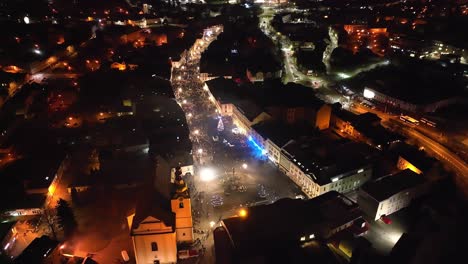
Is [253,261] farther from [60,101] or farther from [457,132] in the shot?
[60,101]

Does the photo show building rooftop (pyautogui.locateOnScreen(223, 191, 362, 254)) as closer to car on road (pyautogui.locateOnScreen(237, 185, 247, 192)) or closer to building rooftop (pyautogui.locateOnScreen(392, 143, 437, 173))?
car on road (pyautogui.locateOnScreen(237, 185, 247, 192))

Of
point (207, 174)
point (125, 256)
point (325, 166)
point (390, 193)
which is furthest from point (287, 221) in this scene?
point (125, 256)

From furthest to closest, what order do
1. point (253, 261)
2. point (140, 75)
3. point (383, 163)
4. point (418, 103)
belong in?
point (140, 75), point (418, 103), point (383, 163), point (253, 261)

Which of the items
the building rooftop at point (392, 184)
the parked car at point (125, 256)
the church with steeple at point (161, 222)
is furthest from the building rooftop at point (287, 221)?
the parked car at point (125, 256)

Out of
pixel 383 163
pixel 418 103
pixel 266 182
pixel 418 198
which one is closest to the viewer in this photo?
pixel 418 198

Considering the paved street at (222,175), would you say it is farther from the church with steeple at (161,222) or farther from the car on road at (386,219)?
the car on road at (386,219)

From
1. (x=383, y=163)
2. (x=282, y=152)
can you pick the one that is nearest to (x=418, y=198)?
(x=383, y=163)

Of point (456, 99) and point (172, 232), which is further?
point (456, 99)

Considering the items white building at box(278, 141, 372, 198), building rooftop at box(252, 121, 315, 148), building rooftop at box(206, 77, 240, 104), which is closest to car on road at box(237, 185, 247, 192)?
white building at box(278, 141, 372, 198)
